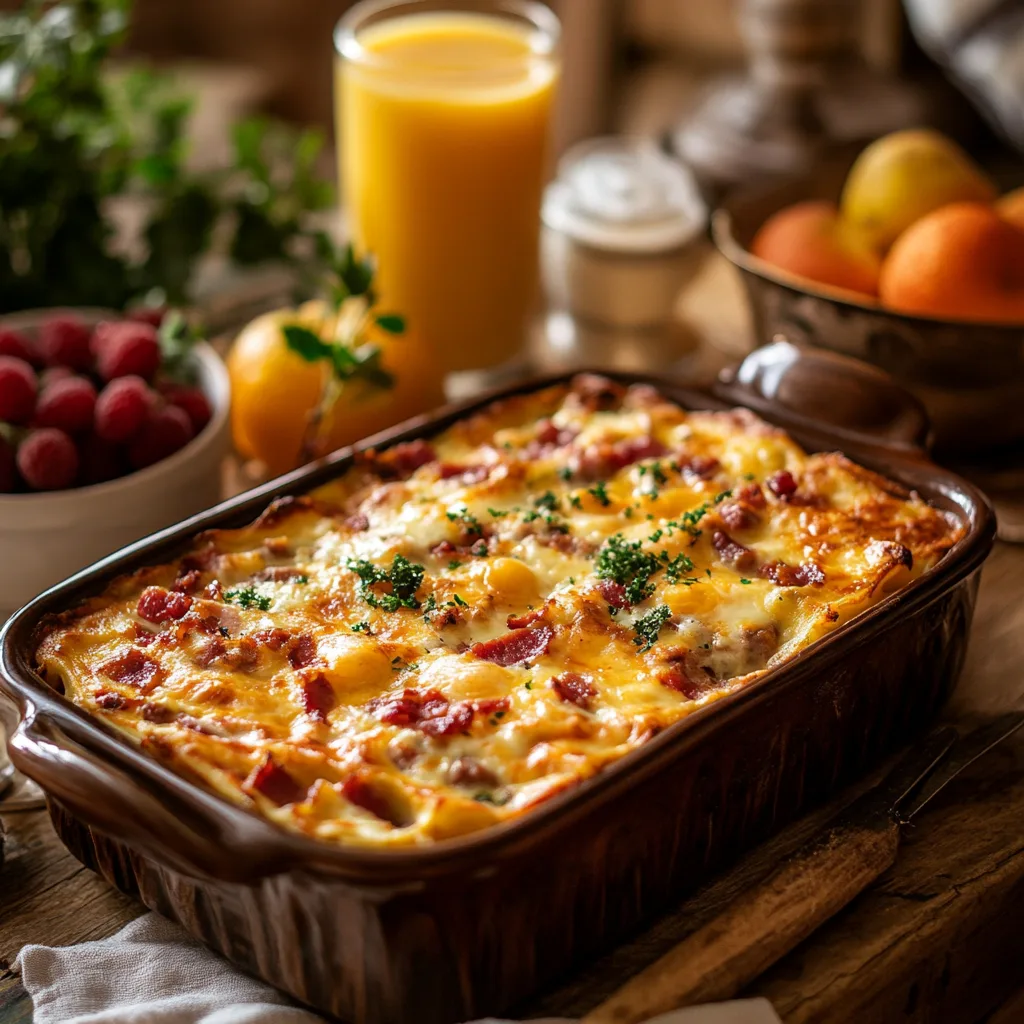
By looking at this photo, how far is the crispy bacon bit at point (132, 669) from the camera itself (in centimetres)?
147

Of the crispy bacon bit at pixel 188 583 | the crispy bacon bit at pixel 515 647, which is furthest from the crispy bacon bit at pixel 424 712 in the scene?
the crispy bacon bit at pixel 188 583

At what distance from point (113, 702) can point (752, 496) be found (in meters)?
0.84

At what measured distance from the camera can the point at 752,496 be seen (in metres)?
1.76

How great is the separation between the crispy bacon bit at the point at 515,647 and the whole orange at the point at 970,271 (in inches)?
38.5

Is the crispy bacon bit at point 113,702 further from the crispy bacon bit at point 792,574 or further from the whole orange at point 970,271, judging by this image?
the whole orange at point 970,271

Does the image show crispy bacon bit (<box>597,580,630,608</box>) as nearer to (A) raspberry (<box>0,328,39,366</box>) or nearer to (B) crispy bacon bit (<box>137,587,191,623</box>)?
(B) crispy bacon bit (<box>137,587,191,623</box>)

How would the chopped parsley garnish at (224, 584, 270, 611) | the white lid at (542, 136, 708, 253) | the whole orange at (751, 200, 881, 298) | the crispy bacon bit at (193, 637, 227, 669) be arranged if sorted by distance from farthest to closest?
the white lid at (542, 136, 708, 253), the whole orange at (751, 200, 881, 298), the chopped parsley garnish at (224, 584, 270, 611), the crispy bacon bit at (193, 637, 227, 669)

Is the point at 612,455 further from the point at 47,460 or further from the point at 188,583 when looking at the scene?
the point at 47,460

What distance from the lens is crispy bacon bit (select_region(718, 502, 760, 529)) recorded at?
171 centimetres

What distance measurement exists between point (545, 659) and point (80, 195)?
5.05ft

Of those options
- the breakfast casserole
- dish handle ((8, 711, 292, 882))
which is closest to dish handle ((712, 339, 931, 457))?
the breakfast casserole

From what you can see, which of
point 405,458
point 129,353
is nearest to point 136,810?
point 405,458

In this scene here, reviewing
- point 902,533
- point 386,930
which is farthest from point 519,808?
point 902,533

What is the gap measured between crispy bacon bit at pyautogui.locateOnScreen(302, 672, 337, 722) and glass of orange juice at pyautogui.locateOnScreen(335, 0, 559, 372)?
119 centimetres
